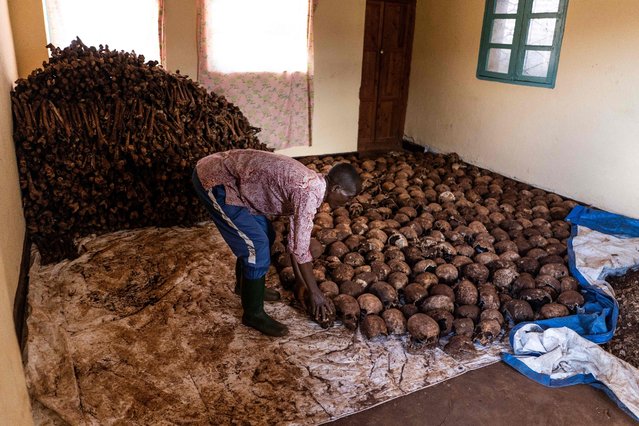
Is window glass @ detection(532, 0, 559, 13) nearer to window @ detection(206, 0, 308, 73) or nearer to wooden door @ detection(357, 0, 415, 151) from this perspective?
wooden door @ detection(357, 0, 415, 151)

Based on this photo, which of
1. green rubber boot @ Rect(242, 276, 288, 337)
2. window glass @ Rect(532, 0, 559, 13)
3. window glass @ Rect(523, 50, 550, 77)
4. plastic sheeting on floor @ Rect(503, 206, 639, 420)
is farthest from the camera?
window glass @ Rect(523, 50, 550, 77)

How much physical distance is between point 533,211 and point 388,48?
3.13m

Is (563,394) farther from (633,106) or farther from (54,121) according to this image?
(54,121)

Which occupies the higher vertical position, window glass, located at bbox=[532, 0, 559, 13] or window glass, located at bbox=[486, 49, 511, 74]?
window glass, located at bbox=[532, 0, 559, 13]

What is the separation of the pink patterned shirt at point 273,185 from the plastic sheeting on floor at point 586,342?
4.29 ft

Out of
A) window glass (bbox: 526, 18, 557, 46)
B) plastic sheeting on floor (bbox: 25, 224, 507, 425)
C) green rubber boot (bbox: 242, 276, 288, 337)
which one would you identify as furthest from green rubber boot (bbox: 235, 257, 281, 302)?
window glass (bbox: 526, 18, 557, 46)

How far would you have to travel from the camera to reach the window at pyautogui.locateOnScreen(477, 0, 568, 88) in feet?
15.7

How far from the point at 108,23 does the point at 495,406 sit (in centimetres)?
434

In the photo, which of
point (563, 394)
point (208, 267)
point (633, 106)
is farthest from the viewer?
point (633, 106)

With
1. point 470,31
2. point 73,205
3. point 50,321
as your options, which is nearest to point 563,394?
point 50,321

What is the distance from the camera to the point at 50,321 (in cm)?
266

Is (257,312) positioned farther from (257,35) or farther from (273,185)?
(257,35)

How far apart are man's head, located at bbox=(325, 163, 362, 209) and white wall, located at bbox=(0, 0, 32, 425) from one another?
4.28ft

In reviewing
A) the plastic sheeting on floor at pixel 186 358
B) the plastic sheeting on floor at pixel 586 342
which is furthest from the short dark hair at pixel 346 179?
the plastic sheeting on floor at pixel 586 342
